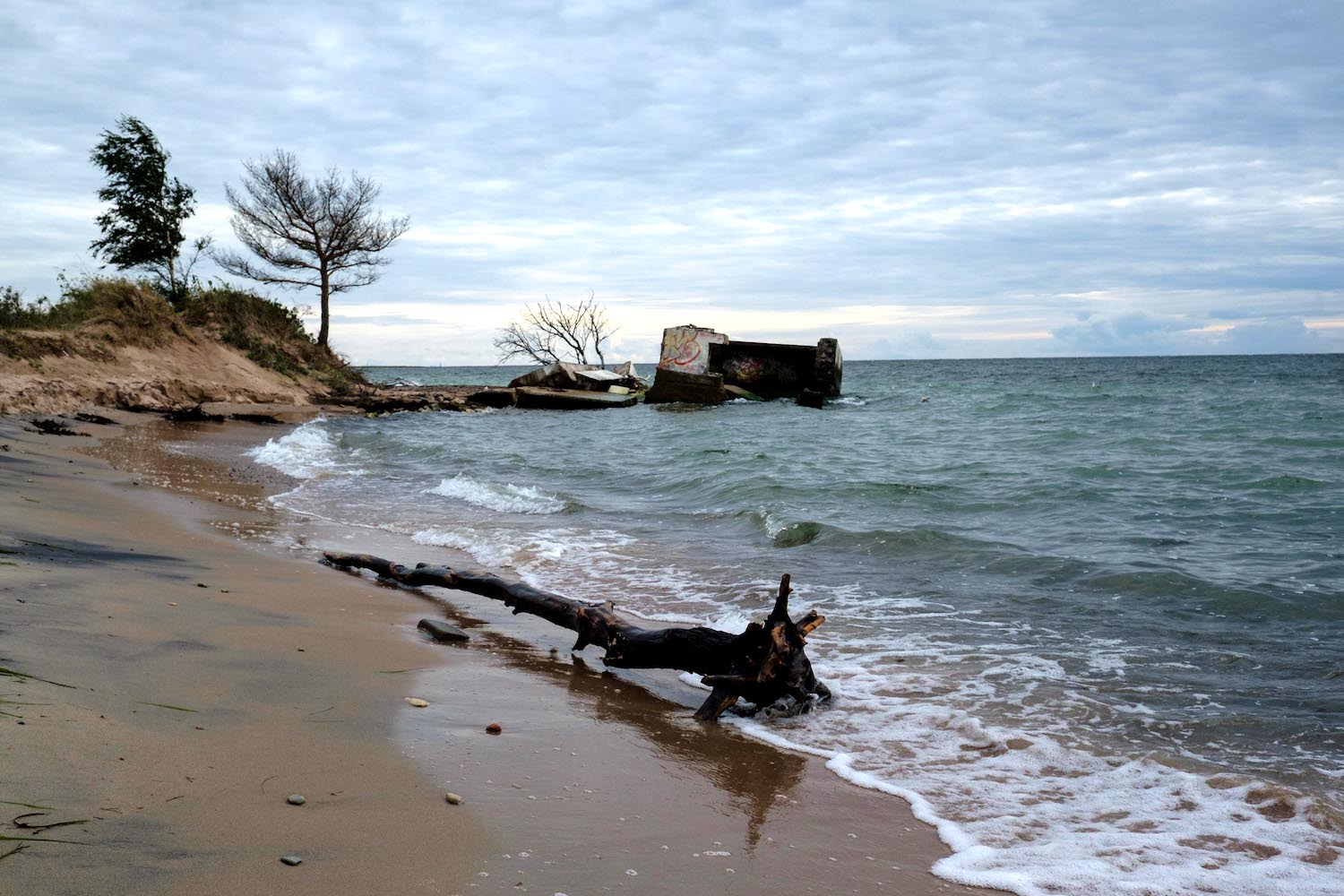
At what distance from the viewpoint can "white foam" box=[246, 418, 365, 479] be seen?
1328 centimetres

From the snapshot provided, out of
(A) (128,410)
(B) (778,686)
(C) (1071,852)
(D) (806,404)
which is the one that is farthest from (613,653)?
(D) (806,404)

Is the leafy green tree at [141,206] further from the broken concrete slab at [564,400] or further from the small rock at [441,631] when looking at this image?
the small rock at [441,631]

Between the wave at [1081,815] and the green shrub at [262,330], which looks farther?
the green shrub at [262,330]

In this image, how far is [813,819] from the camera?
301cm

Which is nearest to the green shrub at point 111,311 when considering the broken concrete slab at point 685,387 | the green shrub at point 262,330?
the green shrub at point 262,330

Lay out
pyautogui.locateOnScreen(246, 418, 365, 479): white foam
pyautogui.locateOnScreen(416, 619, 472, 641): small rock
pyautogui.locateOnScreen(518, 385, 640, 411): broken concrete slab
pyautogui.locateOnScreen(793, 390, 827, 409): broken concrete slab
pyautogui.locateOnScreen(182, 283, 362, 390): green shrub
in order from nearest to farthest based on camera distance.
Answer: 1. pyautogui.locateOnScreen(416, 619, 472, 641): small rock
2. pyautogui.locateOnScreen(246, 418, 365, 479): white foam
3. pyautogui.locateOnScreen(182, 283, 362, 390): green shrub
4. pyautogui.locateOnScreen(518, 385, 640, 411): broken concrete slab
5. pyautogui.locateOnScreen(793, 390, 827, 409): broken concrete slab

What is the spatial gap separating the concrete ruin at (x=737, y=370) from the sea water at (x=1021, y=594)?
14.4 metres

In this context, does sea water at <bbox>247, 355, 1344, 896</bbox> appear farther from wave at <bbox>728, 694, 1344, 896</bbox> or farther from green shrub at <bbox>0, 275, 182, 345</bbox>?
green shrub at <bbox>0, 275, 182, 345</bbox>

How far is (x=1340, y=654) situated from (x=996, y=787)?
9.90ft

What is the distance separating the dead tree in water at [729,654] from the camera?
4.03m

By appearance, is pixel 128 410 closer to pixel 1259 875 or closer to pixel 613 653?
pixel 613 653

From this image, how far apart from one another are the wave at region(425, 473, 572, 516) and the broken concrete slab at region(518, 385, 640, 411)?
693 inches

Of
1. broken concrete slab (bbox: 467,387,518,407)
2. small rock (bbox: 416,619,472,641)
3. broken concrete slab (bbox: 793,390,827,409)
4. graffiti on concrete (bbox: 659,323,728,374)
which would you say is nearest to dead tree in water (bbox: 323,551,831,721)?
small rock (bbox: 416,619,472,641)

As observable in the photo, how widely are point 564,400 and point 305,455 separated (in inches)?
609
